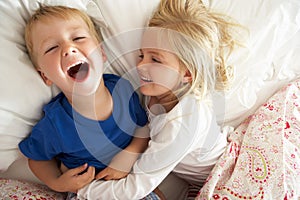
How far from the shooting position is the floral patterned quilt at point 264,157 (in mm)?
961

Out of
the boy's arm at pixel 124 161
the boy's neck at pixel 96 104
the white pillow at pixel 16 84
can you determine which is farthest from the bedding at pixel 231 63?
the boy's arm at pixel 124 161

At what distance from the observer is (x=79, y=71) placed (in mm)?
937

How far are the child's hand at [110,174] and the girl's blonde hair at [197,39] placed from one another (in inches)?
10.8

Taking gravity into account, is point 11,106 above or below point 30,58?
below

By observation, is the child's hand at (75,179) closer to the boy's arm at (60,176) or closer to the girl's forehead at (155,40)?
the boy's arm at (60,176)

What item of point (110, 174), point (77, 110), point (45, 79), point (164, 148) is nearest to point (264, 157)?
point (164, 148)

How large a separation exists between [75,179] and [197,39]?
508mm

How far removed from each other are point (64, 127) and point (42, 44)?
0.77 ft

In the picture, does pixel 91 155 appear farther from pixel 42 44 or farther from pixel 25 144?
pixel 42 44

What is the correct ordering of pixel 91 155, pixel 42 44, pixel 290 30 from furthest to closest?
1. pixel 290 30
2. pixel 91 155
3. pixel 42 44

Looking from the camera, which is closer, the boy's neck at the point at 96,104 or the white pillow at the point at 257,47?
the boy's neck at the point at 96,104

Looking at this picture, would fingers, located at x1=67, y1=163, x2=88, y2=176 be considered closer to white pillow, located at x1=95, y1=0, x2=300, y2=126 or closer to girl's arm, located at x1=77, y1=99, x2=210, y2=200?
girl's arm, located at x1=77, y1=99, x2=210, y2=200

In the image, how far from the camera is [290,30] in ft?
3.86

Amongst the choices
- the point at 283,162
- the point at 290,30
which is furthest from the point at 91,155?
the point at 290,30
